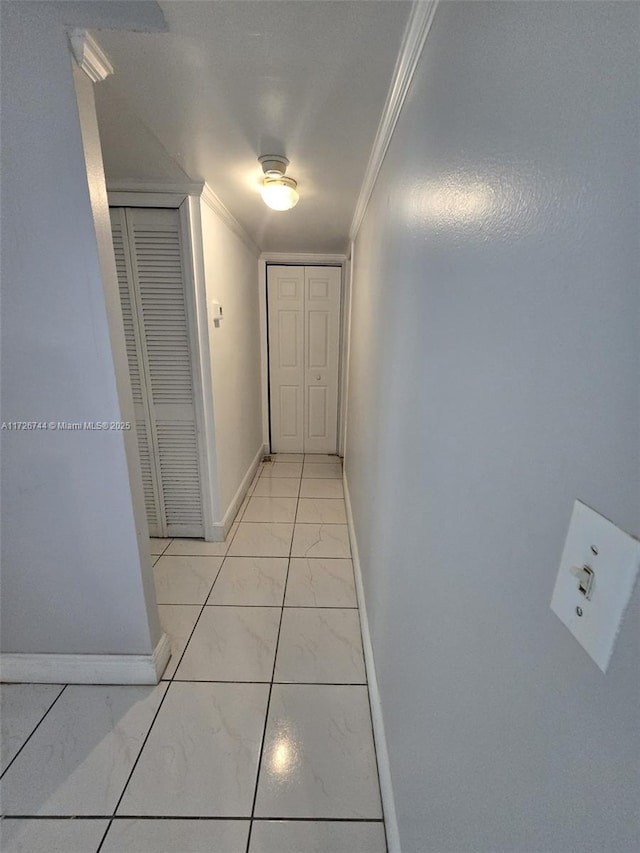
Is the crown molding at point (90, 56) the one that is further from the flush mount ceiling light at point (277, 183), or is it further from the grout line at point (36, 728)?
the grout line at point (36, 728)

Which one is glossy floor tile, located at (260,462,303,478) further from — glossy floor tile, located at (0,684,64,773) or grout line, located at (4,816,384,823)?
grout line, located at (4,816,384,823)

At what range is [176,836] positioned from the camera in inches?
37.3

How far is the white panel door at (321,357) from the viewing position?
3467 mm

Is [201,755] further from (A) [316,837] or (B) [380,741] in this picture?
(B) [380,741]

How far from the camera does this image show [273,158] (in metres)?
1.46

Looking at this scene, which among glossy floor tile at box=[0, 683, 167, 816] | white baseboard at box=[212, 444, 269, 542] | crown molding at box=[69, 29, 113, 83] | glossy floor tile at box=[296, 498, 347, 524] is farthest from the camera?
glossy floor tile at box=[296, 498, 347, 524]

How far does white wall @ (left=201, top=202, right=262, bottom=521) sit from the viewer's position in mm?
2077

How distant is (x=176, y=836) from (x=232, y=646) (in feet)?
2.00

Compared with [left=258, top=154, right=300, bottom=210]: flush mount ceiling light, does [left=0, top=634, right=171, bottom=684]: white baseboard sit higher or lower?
lower

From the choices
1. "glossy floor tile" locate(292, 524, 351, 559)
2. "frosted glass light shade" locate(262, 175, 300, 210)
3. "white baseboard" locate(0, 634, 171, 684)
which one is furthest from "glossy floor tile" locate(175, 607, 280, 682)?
"frosted glass light shade" locate(262, 175, 300, 210)

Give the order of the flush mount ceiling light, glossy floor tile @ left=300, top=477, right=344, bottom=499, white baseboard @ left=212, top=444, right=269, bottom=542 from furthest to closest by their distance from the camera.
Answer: glossy floor tile @ left=300, top=477, right=344, bottom=499 → white baseboard @ left=212, top=444, right=269, bottom=542 → the flush mount ceiling light

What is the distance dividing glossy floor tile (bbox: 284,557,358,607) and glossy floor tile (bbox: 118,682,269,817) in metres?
0.50

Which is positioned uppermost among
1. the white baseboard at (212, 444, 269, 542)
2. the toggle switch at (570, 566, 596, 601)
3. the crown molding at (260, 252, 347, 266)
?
the crown molding at (260, 252, 347, 266)

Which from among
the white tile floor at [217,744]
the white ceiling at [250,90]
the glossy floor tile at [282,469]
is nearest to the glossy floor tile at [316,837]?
the white tile floor at [217,744]
